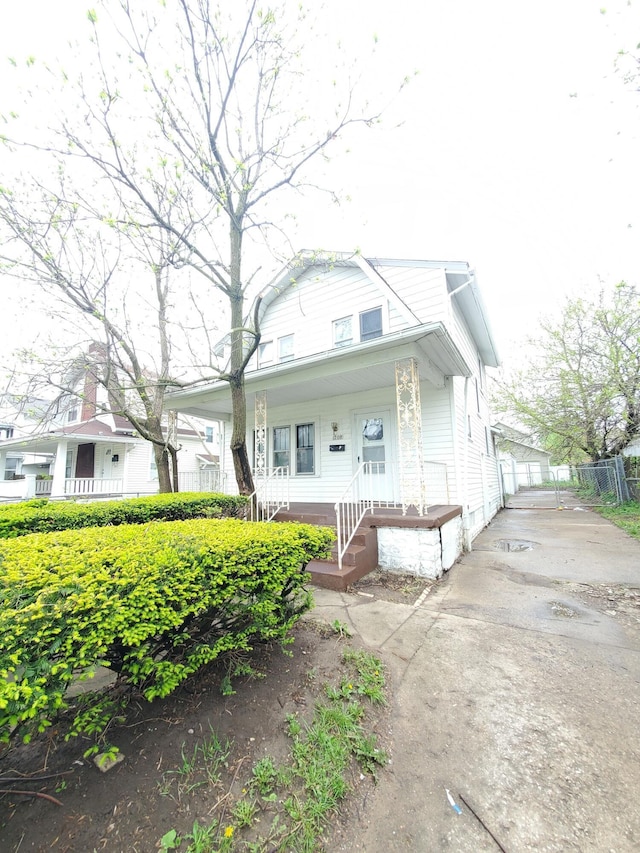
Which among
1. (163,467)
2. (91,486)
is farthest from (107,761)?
(91,486)

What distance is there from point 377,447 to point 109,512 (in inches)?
219

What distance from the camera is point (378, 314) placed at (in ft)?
28.8

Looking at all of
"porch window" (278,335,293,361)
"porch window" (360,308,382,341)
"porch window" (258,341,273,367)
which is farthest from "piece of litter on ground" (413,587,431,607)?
"porch window" (258,341,273,367)

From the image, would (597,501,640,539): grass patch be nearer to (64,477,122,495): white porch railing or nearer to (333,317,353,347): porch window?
(333,317,353,347): porch window

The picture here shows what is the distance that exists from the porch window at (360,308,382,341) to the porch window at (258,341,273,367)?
2.99 m

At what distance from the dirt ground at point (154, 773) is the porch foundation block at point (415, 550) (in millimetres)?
3215

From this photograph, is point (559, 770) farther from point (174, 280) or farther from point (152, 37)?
point (174, 280)

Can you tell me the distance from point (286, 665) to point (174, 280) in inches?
373

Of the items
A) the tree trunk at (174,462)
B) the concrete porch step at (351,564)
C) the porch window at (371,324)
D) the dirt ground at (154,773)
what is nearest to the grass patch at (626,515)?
the concrete porch step at (351,564)

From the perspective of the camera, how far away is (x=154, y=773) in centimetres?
183

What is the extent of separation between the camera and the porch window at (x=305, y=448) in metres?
9.31

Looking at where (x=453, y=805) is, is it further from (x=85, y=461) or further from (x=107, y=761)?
(x=85, y=461)

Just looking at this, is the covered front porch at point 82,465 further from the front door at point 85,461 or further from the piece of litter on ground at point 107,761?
the piece of litter on ground at point 107,761

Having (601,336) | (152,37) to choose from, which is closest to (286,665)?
(152,37)
